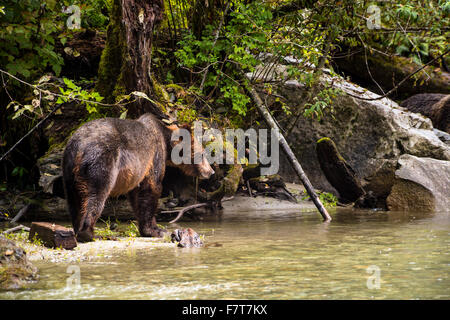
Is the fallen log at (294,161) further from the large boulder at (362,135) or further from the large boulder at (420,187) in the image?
the large boulder at (420,187)

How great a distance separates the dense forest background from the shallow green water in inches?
115

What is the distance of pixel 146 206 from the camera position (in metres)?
6.98

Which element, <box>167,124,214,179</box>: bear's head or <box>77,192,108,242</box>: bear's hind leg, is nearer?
<box>77,192,108,242</box>: bear's hind leg

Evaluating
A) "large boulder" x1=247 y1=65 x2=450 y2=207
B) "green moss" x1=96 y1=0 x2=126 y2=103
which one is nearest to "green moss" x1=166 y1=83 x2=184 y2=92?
"green moss" x1=96 y1=0 x2=126 y2=103

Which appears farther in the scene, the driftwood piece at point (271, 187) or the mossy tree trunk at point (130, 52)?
the driftwood piece at point (271, 187)

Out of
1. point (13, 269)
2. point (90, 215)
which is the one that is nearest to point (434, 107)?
point (90, 215)

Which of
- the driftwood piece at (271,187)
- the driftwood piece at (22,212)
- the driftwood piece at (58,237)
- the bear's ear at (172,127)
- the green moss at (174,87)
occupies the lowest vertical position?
the driftwood piece at (22,212)

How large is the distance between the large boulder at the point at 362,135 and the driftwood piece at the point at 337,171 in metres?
0.36

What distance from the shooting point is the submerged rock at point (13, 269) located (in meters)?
3.51

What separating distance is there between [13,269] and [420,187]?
763 centimetres

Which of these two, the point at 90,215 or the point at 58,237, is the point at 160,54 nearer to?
the point at 90,215

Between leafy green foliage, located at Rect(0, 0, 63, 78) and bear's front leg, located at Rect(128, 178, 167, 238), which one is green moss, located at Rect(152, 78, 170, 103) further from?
bear's front leg, located at Rect(128, 178, 167, 238)

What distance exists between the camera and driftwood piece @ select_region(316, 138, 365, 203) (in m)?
10.4

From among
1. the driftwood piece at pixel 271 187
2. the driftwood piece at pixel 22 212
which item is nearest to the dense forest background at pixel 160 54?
the driftwood piece at pixel 22 212
